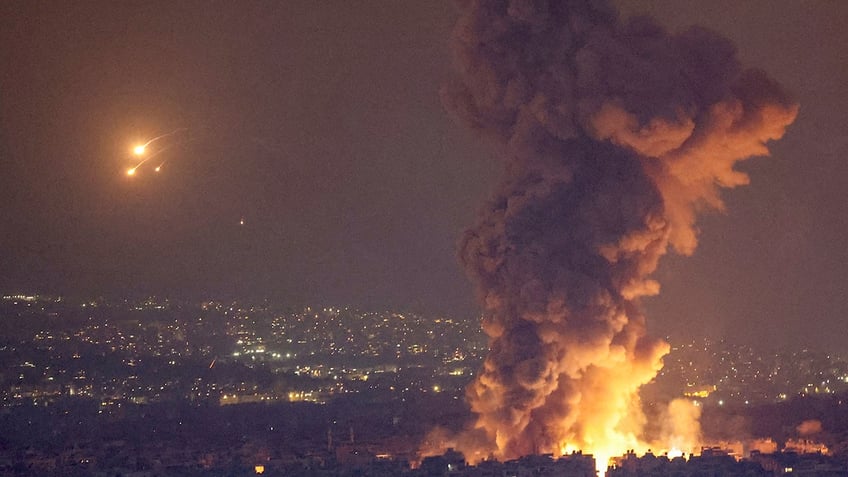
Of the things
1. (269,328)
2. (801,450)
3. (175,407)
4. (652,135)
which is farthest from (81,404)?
(652,135)

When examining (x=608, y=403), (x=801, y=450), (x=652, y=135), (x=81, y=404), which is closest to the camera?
(x=652, y=135)

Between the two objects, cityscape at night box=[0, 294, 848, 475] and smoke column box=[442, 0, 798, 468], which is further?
cityscape at night box=[0, 294, 848, 475]

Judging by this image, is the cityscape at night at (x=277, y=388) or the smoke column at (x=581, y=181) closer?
the smoke column at (x=581, y=181)

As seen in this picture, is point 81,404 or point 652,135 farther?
point 81,404

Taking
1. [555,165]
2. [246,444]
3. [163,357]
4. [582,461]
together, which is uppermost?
[163,357]

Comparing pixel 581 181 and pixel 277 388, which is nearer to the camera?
pixel 581 181

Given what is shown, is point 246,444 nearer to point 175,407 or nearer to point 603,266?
point 175,407

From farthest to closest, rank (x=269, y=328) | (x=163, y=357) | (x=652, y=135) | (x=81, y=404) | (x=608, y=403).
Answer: (x=269, y=328), (x=163, y=357), (x=81, y=404), (x=608, y=403), (x=652, y=135)

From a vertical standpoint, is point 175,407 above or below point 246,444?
above
